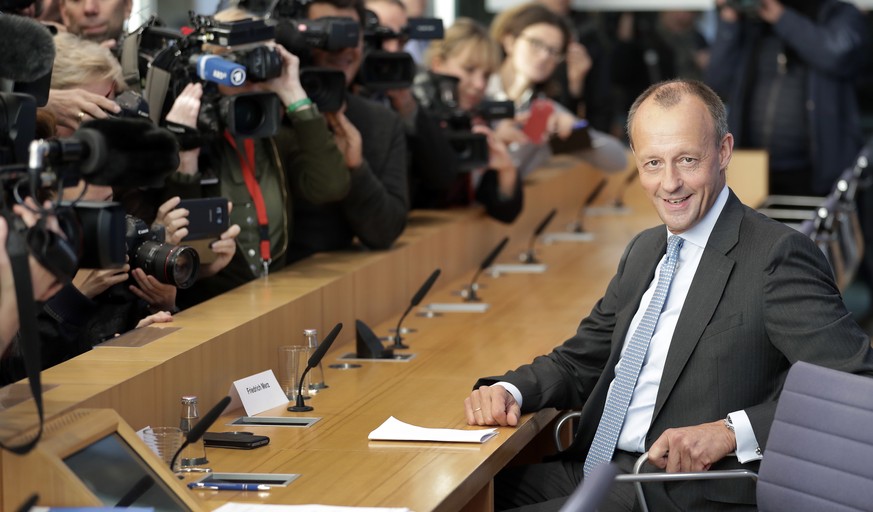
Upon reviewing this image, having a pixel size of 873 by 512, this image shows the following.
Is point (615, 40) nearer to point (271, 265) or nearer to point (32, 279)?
point (271, 265)

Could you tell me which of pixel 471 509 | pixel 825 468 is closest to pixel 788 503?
pixel 825 468

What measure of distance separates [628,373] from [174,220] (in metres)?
1.20

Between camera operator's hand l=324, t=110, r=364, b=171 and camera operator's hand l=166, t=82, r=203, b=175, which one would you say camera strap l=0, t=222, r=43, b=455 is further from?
camera operator's hand l=324, t=110, r=364, b=171

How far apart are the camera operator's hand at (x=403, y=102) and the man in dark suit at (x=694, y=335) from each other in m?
2.12

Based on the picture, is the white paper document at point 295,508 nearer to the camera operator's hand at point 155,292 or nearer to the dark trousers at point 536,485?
the dark trousers at point 536,485

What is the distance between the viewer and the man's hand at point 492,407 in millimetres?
3113

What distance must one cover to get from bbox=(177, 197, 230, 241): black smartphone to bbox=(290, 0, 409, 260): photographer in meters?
0.82

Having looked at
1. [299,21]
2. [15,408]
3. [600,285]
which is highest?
[299,21]

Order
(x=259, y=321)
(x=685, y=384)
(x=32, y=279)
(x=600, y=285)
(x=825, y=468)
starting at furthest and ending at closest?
(x=600, y=285) < (x=259, y=321) < (x=685, y=384) < (x=825, y=468) < (x=32, y=279)

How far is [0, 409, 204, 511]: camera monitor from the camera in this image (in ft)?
7.38

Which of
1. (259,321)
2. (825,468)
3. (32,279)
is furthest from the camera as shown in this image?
(259,321)

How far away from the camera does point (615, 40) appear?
9219 mm

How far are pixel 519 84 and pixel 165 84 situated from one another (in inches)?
116

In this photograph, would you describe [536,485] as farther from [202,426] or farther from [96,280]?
[96,280]
